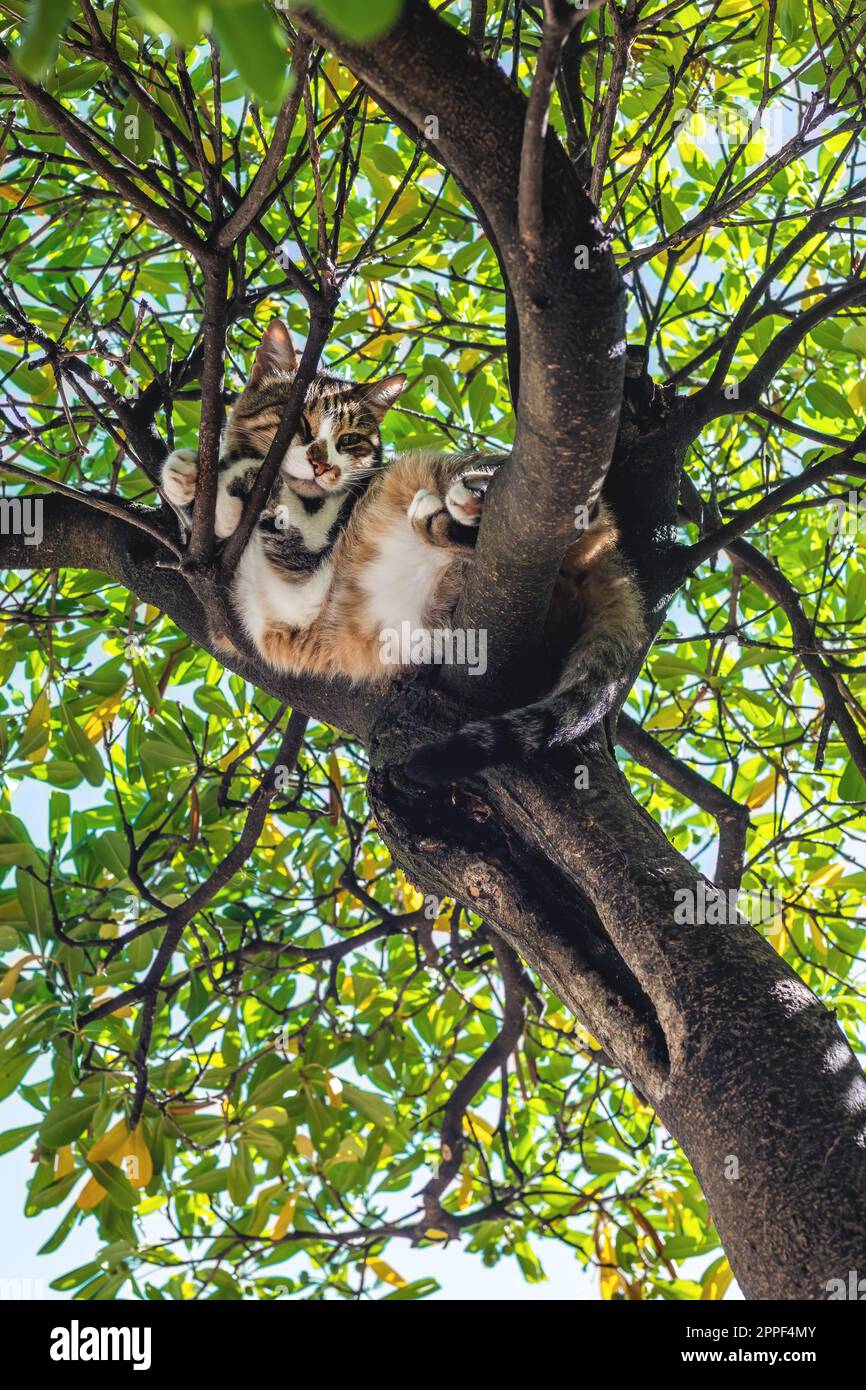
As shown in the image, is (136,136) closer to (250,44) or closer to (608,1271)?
(250,44)

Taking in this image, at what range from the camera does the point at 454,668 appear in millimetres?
2500

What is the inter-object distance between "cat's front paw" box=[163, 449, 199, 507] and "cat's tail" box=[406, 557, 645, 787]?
3.16ft

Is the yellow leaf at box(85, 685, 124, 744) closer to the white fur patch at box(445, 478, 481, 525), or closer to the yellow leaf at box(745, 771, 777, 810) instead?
the white fur patch at box(445, 478, 481, 525)

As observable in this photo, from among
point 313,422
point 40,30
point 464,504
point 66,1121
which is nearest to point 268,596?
point 464,504

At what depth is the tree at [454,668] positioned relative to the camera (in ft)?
5.33

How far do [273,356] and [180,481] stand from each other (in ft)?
3.32

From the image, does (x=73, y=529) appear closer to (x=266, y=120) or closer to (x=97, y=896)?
(x=97, y=896)

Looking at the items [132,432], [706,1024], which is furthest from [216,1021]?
[706,1024]

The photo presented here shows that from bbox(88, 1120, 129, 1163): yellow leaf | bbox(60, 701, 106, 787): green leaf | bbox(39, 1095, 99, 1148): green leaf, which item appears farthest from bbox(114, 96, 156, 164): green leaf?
bbox(88, 1120, 129, 1163): yellow leaf

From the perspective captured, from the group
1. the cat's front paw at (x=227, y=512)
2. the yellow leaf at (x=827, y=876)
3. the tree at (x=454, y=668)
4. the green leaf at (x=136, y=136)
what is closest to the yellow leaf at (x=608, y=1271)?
the tree at (x=454, y=668)

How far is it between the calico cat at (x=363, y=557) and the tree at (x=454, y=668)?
0.10 m

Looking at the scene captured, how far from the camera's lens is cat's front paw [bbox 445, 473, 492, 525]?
263 cm

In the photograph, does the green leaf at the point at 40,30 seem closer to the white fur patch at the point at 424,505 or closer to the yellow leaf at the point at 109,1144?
the white fur patch at the point at 424,505

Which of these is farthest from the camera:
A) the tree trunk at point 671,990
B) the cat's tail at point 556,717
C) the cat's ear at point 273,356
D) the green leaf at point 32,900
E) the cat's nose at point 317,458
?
the cat's ear at point 273,356
